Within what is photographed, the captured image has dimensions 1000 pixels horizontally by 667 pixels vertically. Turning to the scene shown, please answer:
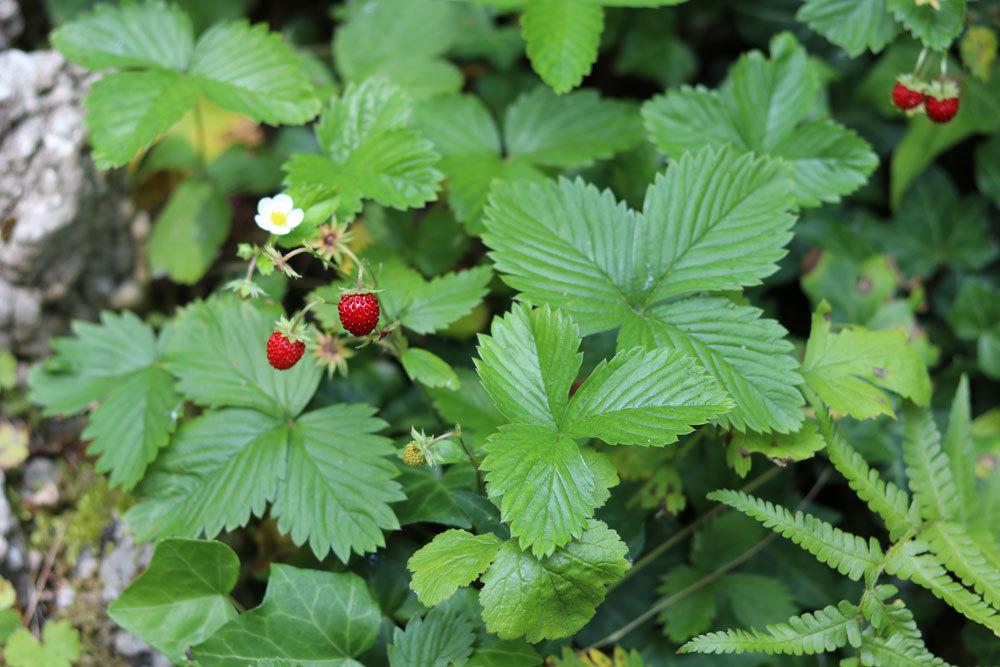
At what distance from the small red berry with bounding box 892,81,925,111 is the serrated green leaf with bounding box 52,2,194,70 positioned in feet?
6.64

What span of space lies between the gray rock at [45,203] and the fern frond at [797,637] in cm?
214

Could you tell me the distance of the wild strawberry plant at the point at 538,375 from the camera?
5.91 feet

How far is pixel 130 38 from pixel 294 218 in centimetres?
108

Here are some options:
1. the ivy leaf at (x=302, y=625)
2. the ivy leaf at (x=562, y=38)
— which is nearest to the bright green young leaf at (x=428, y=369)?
the ivy leaf at (x=302, y=625)

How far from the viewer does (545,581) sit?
175 cm

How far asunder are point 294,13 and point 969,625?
3.26 m

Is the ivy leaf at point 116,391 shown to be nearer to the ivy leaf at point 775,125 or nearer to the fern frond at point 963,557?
the ivy leaf at point 775,125

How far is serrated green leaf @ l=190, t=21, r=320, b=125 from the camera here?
235 centimetres

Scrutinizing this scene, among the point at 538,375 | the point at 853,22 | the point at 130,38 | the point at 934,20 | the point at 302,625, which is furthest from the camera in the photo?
the point at 130,38

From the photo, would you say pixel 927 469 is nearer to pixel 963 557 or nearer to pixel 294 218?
pixel 963 557

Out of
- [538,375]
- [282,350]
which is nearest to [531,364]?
[538,375]

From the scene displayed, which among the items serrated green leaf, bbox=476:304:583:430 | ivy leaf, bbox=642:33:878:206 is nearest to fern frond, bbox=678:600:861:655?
serrated green leaf, bbox=476:304:583:430

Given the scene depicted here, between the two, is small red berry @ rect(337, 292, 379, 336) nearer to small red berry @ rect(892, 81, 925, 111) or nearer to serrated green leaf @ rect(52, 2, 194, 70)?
serrated green leaf @ rect(52, 2, 194, 70)

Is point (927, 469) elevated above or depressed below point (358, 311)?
below
